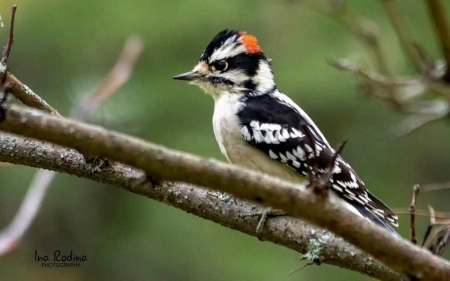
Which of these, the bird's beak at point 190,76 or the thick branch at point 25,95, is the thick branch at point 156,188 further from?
the bird's beak at point 190,76

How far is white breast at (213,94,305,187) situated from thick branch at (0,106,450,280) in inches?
77.2

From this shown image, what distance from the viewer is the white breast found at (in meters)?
4.00

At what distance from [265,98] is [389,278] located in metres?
1.82

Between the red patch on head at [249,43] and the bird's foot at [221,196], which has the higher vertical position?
the red patch on head at [249,43]

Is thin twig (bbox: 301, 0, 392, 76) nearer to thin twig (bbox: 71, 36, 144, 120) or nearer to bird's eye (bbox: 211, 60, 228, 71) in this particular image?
bird's eye (bbox: 211, 60, 228, 71)

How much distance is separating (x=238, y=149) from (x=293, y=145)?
30 centimetres

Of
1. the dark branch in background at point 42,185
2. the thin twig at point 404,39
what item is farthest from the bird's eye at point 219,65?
the thin twig at point 404,39

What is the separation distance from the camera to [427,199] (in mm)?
6457

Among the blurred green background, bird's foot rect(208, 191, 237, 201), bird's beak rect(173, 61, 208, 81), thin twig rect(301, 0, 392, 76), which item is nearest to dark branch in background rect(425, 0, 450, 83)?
thin twig rect(301, 0, 392, 76)

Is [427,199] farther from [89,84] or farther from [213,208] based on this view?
[213,208]

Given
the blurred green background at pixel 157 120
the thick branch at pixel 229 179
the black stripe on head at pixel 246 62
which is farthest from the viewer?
the blurred green background at pixel 157 120

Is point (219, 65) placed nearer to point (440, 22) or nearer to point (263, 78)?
point (263, 78)

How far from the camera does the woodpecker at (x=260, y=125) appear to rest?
12.7ft

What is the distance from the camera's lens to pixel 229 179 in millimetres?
1941
